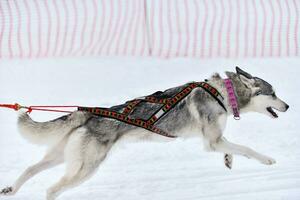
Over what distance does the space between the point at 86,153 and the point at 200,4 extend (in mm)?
3154

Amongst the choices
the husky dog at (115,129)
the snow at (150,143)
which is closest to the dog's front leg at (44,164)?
the husky dog at (115,129)

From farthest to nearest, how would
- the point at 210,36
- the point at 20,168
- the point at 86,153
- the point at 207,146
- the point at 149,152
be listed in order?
the point at 210,36, the point at 149,152, the point at 20,168, the point at 207,146, the point at 86,153

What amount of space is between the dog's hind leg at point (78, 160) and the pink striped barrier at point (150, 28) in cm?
214

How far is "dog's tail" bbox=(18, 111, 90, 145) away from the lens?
3387mm

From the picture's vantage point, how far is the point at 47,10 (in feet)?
20.0

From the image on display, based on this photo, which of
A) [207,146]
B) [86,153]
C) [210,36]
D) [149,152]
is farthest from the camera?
[210,36]

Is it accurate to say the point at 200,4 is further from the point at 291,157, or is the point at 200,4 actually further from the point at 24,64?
the point at 291,157

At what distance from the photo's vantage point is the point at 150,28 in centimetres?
593

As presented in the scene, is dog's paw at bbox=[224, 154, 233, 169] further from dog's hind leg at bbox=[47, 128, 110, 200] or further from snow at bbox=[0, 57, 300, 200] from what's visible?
dog's hind leg at bbox=[47, 128, 110, 200]

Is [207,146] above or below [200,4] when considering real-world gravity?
below

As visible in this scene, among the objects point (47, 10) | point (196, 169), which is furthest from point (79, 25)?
point (196, 169)

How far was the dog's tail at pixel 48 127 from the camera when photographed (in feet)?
11.1

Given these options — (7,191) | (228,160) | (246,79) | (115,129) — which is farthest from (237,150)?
(7,191)

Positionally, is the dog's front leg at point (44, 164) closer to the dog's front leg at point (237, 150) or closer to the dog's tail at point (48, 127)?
the dog's tail at point (48, 127)
